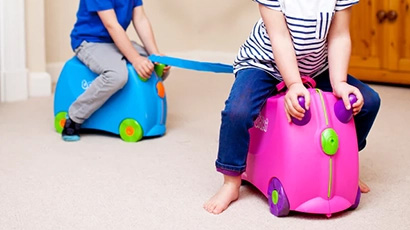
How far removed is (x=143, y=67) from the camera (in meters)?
1.60

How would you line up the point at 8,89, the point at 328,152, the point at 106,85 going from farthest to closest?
the point at 8,89 → the point at 106,85 → the point at 328,152

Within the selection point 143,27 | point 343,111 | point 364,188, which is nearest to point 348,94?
point 343,111

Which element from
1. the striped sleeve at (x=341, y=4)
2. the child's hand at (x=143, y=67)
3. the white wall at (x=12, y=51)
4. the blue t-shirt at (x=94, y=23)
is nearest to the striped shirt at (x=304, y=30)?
the striped sleeve at (x=341, y=4)

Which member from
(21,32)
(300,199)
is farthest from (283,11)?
(21,32)

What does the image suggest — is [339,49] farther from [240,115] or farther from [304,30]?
[240,115]

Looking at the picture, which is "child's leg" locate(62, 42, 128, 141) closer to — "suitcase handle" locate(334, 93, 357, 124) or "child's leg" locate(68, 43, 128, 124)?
"child's leg" locate(68, 43, 128, 124)

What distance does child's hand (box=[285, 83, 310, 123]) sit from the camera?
39.9 inches

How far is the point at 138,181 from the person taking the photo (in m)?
1.27

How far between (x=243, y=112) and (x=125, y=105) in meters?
0.61

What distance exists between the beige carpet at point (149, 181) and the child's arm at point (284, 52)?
23 centimetres

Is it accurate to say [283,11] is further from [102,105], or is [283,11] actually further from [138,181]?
[102,105]

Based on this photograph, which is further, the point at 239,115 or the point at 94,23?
the point at 94,23

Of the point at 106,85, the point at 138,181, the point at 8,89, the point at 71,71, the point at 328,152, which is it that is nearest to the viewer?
the point at 328,152

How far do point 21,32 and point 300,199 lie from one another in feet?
4.74
